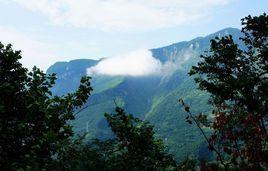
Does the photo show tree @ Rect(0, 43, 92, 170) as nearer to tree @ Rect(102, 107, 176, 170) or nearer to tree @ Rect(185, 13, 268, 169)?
tree @ Rect(102, 107, 176, 170)

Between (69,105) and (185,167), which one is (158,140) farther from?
(69,105)

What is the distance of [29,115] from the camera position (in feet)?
58.4

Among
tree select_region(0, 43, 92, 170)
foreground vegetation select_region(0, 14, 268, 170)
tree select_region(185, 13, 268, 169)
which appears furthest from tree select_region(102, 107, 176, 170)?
tree select_region(185, 13, 268, 169)

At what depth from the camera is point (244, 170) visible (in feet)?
40.8

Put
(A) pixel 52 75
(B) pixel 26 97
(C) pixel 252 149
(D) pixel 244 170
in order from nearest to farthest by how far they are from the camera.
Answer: (D) pixel 244 170 → (C) pixel 252 149 → (B) pixel 26 97 → (A) pixel 52 75

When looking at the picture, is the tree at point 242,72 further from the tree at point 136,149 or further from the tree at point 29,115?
the tree at point 29,115

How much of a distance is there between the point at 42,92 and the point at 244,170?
38.8ft

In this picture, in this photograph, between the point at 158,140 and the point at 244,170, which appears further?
the point at 158,140

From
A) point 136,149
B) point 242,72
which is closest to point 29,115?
point 136,149

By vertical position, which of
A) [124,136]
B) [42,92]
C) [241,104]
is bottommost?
[241,104]

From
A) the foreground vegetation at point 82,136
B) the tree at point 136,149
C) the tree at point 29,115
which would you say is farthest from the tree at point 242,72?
the tree at point 29,115

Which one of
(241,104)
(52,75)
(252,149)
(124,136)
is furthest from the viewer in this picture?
(241,104)

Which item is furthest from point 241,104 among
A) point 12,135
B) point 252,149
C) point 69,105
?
point 12,135

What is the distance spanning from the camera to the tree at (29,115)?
1552 centimetres
